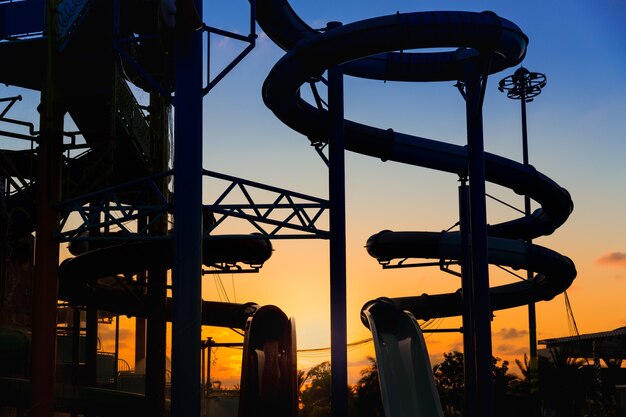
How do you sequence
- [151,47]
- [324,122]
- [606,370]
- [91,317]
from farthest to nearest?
[606,370]
[91,317]
[151,47]
[324,122]

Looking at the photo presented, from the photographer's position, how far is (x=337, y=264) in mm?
22922

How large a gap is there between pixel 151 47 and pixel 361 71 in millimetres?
7403

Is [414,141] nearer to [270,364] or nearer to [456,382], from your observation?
[270,364]

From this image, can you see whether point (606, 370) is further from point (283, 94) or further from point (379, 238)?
point (283, 94)

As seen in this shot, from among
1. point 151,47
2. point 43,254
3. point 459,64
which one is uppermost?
point 151,47

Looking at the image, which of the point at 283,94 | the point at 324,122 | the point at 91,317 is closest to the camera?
the point at 283,94

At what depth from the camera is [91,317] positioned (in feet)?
107

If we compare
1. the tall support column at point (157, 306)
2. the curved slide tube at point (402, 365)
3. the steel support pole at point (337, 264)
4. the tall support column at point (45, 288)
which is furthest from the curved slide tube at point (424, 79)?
the tall support column at point (157, 306)

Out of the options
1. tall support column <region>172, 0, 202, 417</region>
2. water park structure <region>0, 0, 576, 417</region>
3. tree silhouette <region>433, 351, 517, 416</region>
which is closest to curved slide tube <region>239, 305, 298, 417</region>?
water park structure <region>0, 0, 576, 417</region>

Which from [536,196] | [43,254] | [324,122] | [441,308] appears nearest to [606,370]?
[441,308]

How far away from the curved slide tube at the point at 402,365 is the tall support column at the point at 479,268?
122 cm

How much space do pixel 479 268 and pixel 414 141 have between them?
6401 millimetres

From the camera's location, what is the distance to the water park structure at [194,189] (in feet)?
58.9

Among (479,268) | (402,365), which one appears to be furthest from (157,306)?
(479,268)
